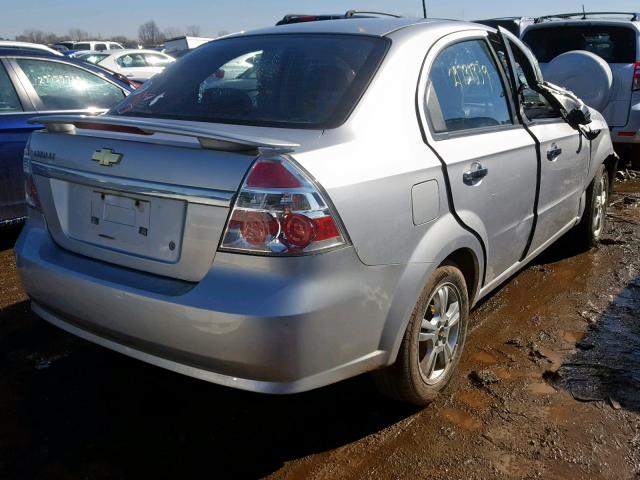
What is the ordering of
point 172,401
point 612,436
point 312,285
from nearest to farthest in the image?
point 312,285 < point 612,436 < point 172,401

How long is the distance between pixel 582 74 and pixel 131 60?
59.2ft

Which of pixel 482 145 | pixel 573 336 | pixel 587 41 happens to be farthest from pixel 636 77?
pixel 482 145

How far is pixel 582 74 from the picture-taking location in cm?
620

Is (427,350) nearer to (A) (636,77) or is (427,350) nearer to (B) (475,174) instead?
(B) (475,174)

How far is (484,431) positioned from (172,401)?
53.8 inches

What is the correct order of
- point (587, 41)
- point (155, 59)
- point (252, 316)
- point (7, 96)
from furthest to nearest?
1. point (155, 59)
2. point (587, 41)
3. point (7, 96)
4. point (252, 316)

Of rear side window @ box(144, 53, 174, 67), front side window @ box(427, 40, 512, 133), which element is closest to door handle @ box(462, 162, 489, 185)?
front side window @ box(427, 40, 512, 133)

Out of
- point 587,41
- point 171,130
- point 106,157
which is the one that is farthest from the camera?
point 587,41

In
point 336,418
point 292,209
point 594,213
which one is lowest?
Answer: point 336,418

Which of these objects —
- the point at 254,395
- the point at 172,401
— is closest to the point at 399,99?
the point at 254,395

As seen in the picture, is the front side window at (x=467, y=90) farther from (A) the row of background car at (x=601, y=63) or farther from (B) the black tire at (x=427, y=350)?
(A) the row of background car at (x=601, y=63)

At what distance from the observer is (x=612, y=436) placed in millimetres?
2631

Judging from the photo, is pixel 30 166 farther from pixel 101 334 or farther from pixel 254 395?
pixel 254 395

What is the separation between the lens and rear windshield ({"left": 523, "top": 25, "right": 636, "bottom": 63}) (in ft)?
24.8
